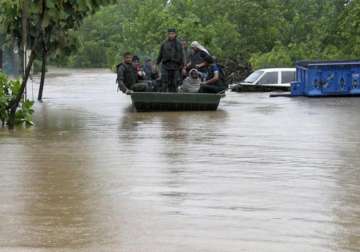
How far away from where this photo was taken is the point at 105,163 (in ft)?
35.6

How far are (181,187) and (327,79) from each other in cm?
1889

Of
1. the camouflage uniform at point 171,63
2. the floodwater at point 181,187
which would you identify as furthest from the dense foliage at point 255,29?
the floodwater at point 181,187

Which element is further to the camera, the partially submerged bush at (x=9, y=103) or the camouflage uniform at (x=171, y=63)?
the camouflage uniform at (x=171, y=63)

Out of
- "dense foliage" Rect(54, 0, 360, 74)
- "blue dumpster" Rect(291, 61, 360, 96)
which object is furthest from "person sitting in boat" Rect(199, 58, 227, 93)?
"dense foliage" Rect(54, 0, 360, 74)

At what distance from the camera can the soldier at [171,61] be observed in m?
20.6

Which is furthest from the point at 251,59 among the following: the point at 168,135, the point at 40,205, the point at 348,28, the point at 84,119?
the point at 40,205

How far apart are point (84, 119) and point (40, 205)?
10.1 m

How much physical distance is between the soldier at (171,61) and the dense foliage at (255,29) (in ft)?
60.2

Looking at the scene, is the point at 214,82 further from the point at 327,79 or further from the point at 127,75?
the point at 327,79

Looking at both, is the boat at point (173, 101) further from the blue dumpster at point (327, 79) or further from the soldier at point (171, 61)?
the blue dumpster at point (327, 79)

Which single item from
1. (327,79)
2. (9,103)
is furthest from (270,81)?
(9,103)

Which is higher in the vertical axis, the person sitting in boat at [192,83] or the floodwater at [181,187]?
the person sitting in boat at [192,83]

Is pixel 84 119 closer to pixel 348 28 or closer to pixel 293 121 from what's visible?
pixel 293 121

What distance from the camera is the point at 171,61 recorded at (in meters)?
20.7
